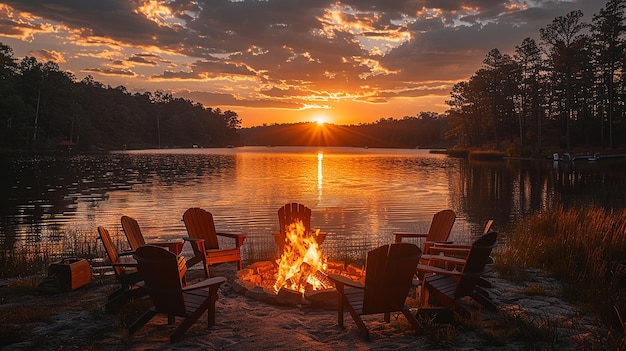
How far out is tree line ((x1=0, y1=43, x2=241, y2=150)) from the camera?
68.4 metres

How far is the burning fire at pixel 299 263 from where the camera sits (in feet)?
22.8

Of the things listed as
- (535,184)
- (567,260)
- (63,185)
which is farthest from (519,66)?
(567,260)

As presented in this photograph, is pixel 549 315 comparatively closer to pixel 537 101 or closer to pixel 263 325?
pixel 263 325

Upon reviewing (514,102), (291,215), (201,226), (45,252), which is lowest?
(45,252)

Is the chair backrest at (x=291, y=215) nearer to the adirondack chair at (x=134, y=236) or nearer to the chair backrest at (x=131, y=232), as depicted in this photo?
the adirondack chair at (x=134, y=236)

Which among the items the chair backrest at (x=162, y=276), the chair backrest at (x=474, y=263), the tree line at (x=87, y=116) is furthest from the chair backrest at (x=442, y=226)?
the tree line at (x=87, y=116)

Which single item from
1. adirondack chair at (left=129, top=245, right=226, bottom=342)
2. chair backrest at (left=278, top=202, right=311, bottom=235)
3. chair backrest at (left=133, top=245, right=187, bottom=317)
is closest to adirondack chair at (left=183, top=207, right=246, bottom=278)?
chair backrest at (left=278, top=202, right=311, bottom=235)

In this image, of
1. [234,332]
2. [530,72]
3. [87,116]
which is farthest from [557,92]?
[87,116]

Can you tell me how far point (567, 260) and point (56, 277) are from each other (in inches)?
312

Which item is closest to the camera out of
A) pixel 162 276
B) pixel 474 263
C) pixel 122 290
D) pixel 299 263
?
pixel 162 276

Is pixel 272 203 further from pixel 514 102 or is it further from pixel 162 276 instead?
pixel 514 102

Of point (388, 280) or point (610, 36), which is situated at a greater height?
point (610, 36)

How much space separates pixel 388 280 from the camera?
5.00 metres

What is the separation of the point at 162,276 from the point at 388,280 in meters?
2.36
